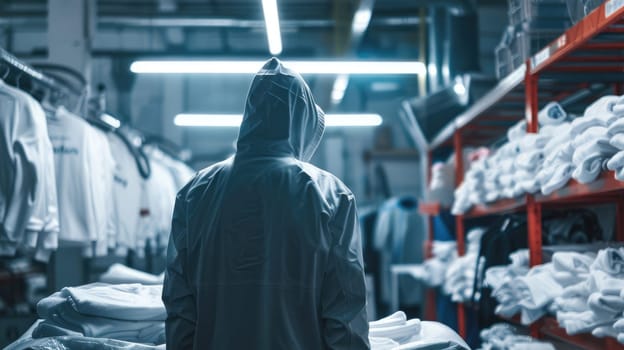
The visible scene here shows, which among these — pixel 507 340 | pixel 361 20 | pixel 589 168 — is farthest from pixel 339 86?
pixel 589 168

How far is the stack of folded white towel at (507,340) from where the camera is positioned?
3.56 metres

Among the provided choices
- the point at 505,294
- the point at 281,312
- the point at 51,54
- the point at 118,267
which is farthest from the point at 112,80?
the point at 281,312

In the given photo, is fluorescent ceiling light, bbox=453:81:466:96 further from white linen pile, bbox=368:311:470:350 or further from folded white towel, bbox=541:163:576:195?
white linen pile, bbox=368:311:470:350

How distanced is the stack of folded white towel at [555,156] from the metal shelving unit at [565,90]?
68 millimetres

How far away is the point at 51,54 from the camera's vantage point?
6.05 meters

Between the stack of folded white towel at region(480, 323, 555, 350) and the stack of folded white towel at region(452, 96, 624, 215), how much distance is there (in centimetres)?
82

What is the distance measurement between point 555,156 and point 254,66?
8.85ft

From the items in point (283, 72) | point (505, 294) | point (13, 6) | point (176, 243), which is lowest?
point (505, 294)

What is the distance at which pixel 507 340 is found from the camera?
3.89 meters

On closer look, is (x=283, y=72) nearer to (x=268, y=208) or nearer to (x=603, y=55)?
(x=268, y=208)

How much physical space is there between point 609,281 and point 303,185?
1349mm

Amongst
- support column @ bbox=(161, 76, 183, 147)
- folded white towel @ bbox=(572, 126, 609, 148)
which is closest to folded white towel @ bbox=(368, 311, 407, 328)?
folded white towel @ bbox=(572, 126, 609, 148)

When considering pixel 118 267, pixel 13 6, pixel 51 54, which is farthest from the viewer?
pixel 13 6

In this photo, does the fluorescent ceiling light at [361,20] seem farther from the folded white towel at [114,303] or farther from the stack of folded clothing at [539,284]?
the folded white towel at [114,303]
